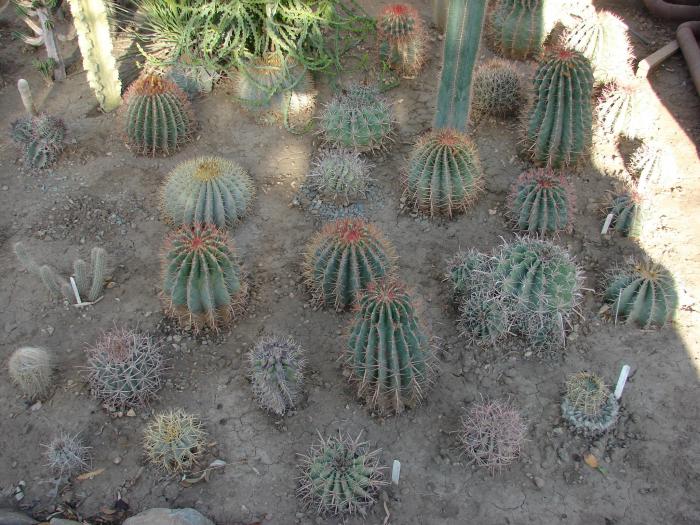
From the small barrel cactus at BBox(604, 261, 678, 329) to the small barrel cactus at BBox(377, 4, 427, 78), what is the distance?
324 centimetres

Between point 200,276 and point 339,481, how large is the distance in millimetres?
1647

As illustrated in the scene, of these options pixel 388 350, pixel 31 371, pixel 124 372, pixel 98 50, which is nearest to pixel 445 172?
pixel 388 350

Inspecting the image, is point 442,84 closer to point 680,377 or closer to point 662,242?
point 662,242

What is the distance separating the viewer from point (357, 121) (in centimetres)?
592

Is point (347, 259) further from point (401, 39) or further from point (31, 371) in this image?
point (401, 39)

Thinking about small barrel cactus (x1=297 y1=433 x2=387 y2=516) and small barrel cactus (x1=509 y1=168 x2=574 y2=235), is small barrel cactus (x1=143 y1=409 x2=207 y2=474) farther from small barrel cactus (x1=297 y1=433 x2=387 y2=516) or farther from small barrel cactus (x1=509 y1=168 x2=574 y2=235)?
small barrel cactus (x1=509 y1=168 x2=574 y2=235)

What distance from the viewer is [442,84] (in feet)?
18.6

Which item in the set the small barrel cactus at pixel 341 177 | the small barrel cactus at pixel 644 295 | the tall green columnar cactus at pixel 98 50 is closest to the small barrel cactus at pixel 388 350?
the small barrel cactus at pixel 644 295

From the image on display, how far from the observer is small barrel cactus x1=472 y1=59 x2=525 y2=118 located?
6.28 m

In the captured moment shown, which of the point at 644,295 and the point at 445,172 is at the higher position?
the point at 445,172

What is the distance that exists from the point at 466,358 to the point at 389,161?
226cm

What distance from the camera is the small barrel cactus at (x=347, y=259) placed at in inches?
179

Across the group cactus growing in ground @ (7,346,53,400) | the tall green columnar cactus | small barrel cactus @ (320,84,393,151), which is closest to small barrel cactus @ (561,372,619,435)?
small barrel cactus @ (320,84,393,151)

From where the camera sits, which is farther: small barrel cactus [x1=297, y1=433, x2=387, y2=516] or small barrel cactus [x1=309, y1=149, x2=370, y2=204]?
small barrel cactus [x1=309, y1=149, x2=370, y2=204]
